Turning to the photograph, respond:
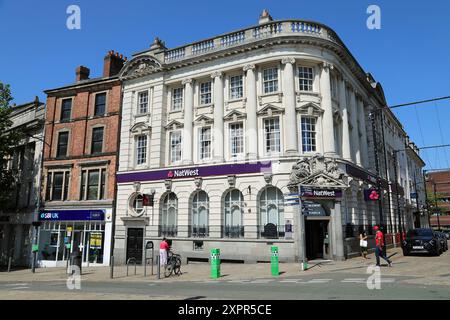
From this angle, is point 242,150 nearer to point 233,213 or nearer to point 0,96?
point 233,213

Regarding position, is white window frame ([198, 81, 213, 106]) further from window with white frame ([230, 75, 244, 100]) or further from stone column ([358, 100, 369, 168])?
stone column ([358, 100, 369, 168])

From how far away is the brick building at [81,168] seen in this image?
2733 centimetres

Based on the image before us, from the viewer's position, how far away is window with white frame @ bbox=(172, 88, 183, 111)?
88.0 feet

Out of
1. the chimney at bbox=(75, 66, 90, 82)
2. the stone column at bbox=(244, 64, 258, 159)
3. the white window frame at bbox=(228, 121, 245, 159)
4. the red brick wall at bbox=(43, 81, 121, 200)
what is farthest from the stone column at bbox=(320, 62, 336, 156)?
the chimney at bbox=(75, 66, 90, 82)

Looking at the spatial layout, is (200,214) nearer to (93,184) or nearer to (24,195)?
(93,184)

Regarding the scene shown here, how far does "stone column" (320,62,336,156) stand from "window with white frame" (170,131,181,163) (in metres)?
9.85

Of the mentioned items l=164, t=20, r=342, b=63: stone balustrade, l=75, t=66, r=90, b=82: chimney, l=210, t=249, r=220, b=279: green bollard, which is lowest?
l=210, t=249, r=220, b=279: green bollard

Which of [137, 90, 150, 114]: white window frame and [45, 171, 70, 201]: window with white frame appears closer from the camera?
[137, 90, 150, 114]: white window frame

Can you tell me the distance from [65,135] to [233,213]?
639 inches

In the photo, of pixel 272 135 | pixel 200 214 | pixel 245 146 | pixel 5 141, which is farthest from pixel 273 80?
pixel 5 141

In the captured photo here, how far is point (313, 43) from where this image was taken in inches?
906

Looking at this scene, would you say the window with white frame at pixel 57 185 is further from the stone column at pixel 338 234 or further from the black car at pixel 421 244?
the black car at pixel 421 244

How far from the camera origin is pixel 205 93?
2595cm

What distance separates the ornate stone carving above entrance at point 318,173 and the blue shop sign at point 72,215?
47.3ft
